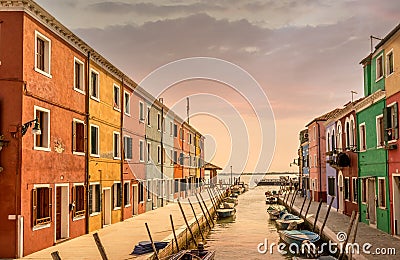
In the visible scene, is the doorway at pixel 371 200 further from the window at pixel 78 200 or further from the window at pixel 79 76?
the window at pixel 79 76

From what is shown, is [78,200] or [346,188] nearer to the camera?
[78,200]

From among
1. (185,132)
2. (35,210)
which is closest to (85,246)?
(35,210)

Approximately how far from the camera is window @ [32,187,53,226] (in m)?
18.2

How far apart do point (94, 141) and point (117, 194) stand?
522 cm

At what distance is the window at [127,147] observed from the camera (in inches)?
1270

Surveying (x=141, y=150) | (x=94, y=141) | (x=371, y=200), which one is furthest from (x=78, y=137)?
(x=371, y=200)

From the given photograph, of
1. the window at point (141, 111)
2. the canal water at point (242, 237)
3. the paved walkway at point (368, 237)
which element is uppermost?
the window at point (141, 111)

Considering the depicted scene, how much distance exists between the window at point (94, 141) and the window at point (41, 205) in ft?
19.0

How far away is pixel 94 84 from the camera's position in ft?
86.0

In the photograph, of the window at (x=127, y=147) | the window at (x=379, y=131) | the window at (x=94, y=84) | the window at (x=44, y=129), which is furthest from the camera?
the window at (x=127, y=147)

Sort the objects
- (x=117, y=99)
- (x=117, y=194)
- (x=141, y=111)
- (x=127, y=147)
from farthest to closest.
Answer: (x=141, y=111) < (x=127, y=147) < (x=117, y=99) < (x=117, y=194)

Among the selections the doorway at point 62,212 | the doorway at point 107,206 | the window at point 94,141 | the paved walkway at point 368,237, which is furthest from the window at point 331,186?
the doorway at point 62,212

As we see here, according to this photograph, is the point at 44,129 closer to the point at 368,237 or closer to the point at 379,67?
the point at 368,237

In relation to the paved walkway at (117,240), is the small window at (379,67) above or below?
above
